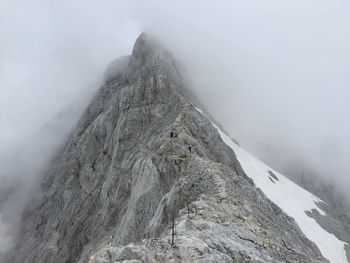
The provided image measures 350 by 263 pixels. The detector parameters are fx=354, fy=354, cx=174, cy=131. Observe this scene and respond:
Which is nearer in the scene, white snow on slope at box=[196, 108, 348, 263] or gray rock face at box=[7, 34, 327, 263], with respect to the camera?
gray rock face at box=[7, 34, 327, 263]

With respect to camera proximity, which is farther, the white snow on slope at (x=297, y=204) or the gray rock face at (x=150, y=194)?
the white snow on slope at (x=297, y=204)

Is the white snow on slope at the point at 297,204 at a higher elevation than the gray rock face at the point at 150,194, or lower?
higher

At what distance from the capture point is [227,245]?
14.5 meters

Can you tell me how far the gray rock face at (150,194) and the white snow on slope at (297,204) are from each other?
676 centimetres

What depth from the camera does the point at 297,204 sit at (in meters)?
51.0

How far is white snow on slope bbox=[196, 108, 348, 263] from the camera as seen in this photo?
41.4m

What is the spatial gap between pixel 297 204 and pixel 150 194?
95.9 feet

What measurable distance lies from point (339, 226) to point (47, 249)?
46.3 m

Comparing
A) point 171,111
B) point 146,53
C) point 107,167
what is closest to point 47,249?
point 107,167

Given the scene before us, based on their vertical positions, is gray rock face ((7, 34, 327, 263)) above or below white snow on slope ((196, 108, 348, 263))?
below

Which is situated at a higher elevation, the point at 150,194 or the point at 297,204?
the point at 297,204

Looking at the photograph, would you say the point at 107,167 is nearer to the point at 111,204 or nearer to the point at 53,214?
the point at 111,204

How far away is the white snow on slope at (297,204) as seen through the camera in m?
41.4

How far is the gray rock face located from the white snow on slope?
6761mm
